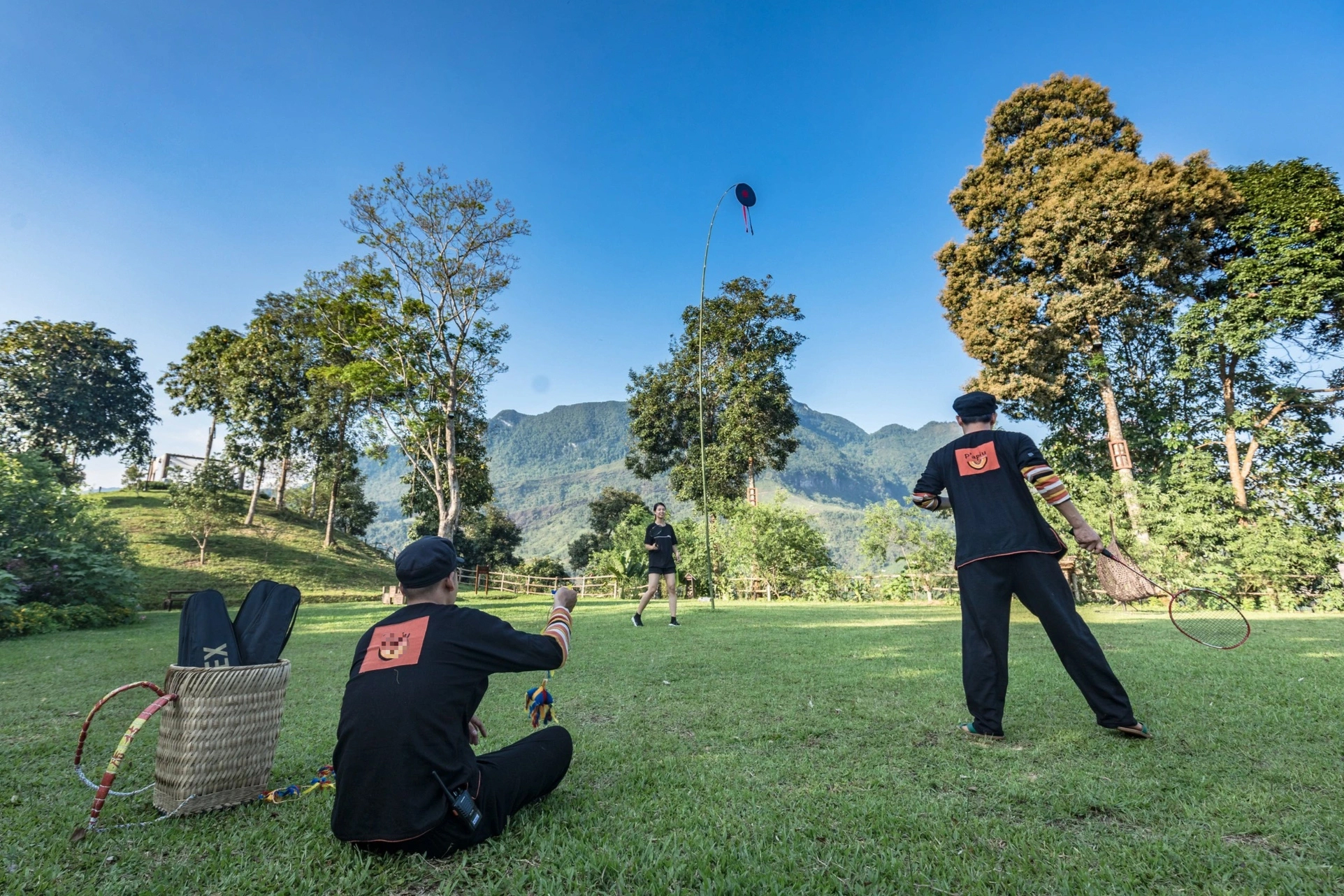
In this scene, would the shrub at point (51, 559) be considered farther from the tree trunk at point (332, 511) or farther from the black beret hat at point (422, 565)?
the tree trunk at point (332, 511)

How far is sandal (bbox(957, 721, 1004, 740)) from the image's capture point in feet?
10.6

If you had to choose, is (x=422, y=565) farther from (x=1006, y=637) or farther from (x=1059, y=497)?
(x=1059, y=497)

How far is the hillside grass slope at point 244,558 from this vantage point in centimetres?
2378

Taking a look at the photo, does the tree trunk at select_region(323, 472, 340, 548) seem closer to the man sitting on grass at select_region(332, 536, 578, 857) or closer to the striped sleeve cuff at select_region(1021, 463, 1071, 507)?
the man sitting on grass at select_region(332, 536, 578, 857)

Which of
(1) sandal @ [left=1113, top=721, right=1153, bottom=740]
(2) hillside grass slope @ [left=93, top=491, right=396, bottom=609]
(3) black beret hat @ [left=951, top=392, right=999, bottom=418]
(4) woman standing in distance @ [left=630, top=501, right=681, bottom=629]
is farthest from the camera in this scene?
(2) hillside grass slope @ [left=93, top=491, right=396, bottom=609]

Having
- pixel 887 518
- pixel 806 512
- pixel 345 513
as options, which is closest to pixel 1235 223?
pixel 887 518

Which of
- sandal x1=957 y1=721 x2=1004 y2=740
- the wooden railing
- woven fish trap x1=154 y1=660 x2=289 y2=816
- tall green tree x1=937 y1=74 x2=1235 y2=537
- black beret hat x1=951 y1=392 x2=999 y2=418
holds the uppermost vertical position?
tall green tree x1=937 y1=74 x2=1235 y2=537

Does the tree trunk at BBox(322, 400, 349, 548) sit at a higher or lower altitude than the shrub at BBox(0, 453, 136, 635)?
higher

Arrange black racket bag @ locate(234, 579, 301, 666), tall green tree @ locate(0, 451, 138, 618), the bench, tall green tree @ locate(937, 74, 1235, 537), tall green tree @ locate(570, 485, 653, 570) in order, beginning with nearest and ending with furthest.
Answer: black racket bag @ locate(234, 579, 301, 666), tall green tree @ locate(0, 451, 138, 618), tall green tree @ locate(937, 74, 1235, 537), the bench, tall green tree @ locate(570, 485, 653, 570)

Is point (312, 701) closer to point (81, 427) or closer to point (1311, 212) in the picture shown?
point (1311, 212)

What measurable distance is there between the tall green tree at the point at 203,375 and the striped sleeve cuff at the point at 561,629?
4372cm

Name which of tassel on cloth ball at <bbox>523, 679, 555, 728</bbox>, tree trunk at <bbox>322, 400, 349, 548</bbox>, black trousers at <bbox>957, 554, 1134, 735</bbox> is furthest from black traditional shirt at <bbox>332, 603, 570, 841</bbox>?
tree trunk at <bbox>322, 400, 349, 548</bbox>

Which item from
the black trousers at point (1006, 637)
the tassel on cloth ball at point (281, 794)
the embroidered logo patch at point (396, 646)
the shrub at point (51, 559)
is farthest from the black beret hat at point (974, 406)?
the shrub at point (51, 559)

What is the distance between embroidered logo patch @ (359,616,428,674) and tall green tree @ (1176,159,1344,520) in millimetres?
21699
